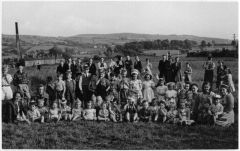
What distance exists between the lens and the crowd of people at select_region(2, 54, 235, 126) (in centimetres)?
733

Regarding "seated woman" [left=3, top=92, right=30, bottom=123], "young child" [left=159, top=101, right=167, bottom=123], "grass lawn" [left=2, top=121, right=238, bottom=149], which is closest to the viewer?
"grass lawn" [left=2, top=121, right=238, bottom=149]

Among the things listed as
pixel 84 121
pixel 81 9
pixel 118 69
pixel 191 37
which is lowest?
pixel 84 121

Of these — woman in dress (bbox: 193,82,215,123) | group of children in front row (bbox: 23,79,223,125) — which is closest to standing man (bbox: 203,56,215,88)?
woman in dress (bbox: 193,82,215,123)

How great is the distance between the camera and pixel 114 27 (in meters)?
7.98

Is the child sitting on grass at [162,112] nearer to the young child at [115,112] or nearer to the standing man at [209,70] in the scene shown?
the young child at [115,112]

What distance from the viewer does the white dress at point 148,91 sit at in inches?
294

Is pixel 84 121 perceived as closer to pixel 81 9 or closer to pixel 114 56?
pixel 114 56

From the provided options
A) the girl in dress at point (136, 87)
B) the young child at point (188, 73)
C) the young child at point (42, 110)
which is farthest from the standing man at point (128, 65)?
the young child at point (42, 110)

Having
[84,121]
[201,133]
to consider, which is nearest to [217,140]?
[201,133]

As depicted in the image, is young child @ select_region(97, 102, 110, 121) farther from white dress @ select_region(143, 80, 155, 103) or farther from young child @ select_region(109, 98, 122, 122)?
white dress @ select_region(143, 80, 155, 103)

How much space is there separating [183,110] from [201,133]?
65cm

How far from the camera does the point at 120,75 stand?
7.70 m

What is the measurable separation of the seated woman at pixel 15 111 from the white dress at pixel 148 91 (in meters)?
2.92

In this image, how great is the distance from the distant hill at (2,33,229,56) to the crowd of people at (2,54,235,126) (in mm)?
502
